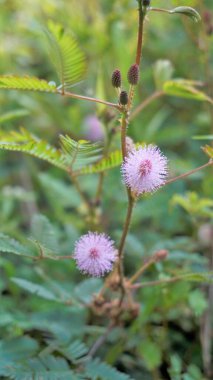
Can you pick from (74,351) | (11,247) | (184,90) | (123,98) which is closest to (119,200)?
(184,90)

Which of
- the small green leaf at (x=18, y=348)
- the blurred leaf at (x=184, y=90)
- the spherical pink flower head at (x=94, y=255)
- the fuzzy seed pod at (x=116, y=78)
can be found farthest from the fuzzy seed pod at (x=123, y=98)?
the small green leaf at (x=18, y=348)

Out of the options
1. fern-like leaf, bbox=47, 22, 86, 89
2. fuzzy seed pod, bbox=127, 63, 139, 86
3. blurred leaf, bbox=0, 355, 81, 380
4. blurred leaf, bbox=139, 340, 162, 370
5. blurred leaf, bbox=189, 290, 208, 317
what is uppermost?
fern-like leaf, bbox=47, 22, 86, 89

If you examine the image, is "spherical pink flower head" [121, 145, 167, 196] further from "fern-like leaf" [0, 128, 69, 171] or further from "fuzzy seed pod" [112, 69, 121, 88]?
"fern-like leaf" [0, 128, 69, 171]

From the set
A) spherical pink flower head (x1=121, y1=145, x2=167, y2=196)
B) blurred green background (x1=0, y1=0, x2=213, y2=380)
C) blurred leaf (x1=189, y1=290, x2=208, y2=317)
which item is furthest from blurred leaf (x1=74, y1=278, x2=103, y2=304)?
spherical pink flower head (x1=121, y1=145, x2=167, y2=196)

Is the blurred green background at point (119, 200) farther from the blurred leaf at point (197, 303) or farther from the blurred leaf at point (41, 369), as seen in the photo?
the blurred leaf at point (41, 369)

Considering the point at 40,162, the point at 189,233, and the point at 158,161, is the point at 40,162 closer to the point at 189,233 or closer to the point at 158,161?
the point at 189,233

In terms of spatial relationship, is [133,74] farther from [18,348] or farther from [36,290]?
[18,348]
